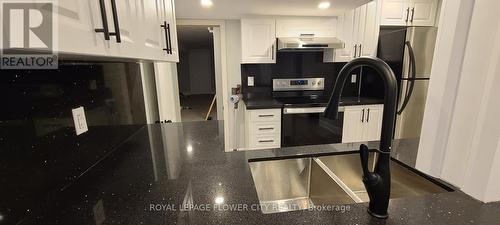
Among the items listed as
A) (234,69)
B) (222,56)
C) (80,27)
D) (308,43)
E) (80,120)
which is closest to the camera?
(80,27)

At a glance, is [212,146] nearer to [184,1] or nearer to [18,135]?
[18,135]

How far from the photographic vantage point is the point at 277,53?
307cm

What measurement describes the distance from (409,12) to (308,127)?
1921 mm

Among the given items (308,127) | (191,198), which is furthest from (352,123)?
(191,198)

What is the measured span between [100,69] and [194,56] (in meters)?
8.74

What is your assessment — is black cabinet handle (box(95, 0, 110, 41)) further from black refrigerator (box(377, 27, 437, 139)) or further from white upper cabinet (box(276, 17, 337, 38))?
black refrigerator (box(377, 27, 437, 139))

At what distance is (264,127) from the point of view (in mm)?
2730

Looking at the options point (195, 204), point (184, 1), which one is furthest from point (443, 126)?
point (184, 1)

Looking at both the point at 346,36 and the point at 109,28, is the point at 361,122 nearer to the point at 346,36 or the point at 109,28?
the point at 346,36

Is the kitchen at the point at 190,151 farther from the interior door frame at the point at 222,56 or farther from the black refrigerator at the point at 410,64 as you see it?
the black refrigerator at the point at 410,64

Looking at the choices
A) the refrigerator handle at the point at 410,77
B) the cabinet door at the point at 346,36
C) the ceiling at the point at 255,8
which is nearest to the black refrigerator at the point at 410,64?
the refrigerator handle at the point at 410,77

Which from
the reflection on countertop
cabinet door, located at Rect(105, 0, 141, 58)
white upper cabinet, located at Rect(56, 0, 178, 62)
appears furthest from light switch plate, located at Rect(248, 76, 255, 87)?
cabinet door, located at Rect(105, 0, 141, 58)

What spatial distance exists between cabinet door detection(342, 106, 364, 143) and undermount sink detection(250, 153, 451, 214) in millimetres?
1594

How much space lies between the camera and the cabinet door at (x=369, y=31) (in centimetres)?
279
